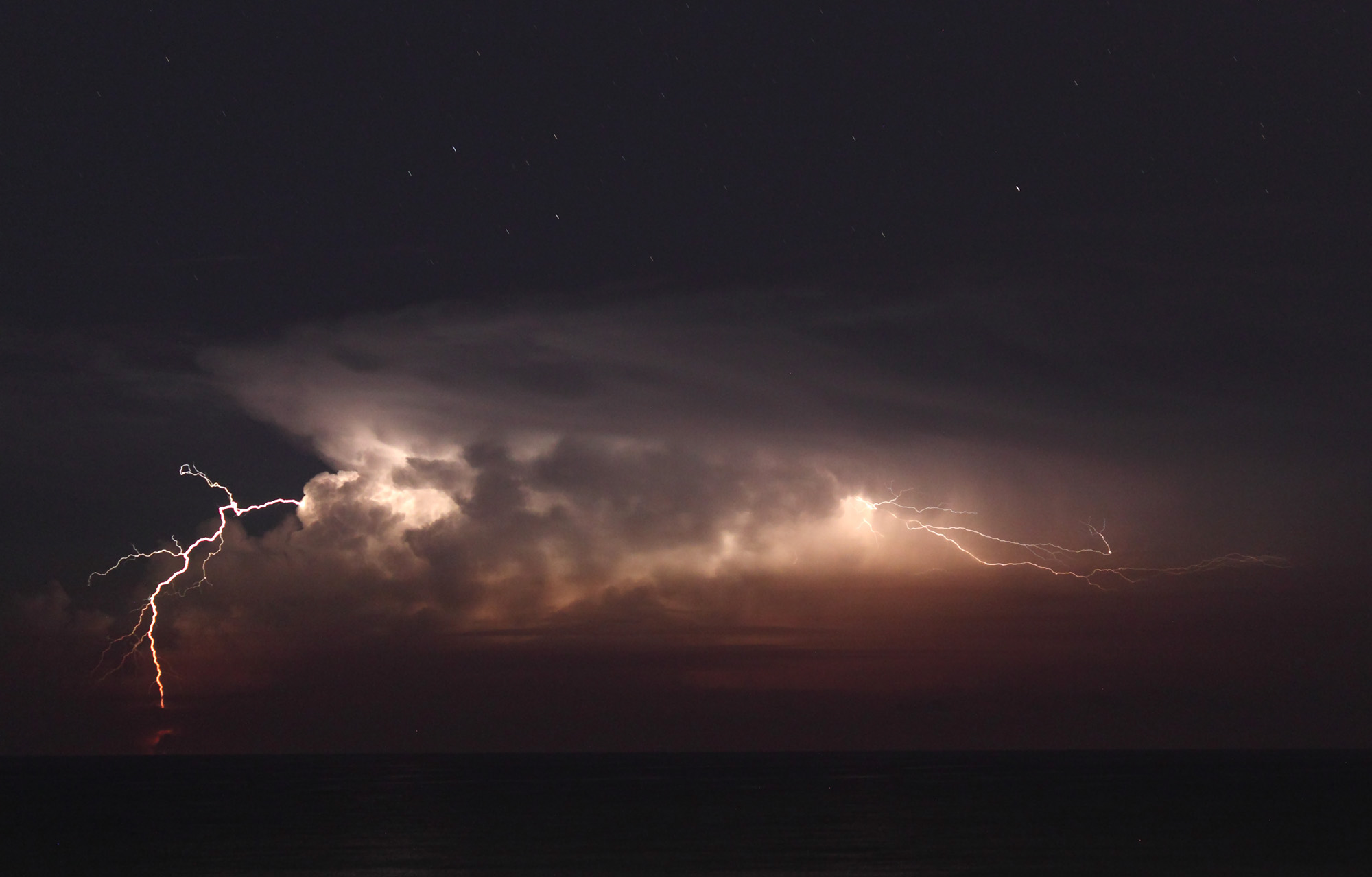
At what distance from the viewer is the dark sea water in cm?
5553

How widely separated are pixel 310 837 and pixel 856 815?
3619cm

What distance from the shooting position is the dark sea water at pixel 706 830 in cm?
5553

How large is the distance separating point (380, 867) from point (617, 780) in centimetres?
11295

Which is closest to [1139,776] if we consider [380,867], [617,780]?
[617,780]

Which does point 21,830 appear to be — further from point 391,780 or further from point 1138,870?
point 391,780

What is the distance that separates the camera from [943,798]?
359 ft

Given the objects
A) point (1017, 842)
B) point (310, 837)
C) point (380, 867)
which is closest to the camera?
point (380, 867)

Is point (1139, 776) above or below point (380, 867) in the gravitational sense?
above

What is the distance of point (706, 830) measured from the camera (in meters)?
73.1

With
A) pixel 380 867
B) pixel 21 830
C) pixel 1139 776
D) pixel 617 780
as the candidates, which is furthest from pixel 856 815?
pixel 1139 776

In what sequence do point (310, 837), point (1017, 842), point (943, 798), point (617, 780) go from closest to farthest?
point (1017, 842) → point (310, 837) → point (943, 798) → point (617, 780)

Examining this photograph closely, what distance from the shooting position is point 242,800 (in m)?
120

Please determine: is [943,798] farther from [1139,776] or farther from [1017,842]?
[1139,776]

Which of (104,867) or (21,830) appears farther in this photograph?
(21,830)
